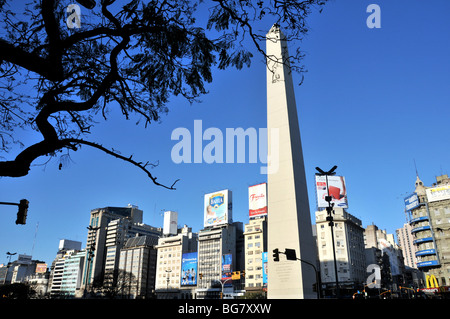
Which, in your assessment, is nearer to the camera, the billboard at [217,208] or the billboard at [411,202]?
the billboard at [411,202]

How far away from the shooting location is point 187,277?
89750 millimetres

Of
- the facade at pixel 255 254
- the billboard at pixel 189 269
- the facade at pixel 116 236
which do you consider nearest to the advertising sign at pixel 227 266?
the facade at pixel 255 254

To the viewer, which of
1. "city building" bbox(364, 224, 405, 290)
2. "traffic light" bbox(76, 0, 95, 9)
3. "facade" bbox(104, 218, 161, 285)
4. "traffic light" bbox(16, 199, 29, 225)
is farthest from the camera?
"facade" bbox(104, 218, 161, 285)

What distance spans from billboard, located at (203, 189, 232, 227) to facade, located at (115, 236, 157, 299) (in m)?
32.4

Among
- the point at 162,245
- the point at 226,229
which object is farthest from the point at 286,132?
the point at 162,245

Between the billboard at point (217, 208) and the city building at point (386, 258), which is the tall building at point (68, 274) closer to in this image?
the billboard at point (217, 208)

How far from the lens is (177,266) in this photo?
98.6 m

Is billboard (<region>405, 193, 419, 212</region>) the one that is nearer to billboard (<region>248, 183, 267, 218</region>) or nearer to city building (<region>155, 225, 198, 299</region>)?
billboard (<region>248, 183, 267, 218</region>)

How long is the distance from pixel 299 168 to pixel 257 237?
55447 millimetres

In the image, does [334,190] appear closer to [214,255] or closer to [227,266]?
[227,266]

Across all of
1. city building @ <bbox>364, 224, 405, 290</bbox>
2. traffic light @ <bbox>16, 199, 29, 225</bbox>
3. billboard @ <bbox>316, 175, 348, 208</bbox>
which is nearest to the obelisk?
traffic light @ <bbox>16, 199, 29, 225</bbox>

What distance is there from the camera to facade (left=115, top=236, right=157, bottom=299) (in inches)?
4069

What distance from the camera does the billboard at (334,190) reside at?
66.2 metres
